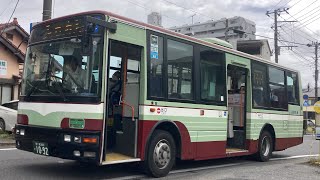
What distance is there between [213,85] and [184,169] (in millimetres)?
2191

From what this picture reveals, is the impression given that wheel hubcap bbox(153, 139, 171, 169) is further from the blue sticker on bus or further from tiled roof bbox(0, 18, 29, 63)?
tiled roof bbox(0, 18, 29, 63)

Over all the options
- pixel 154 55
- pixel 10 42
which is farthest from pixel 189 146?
pixel 10 42

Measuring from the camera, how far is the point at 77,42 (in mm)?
7484

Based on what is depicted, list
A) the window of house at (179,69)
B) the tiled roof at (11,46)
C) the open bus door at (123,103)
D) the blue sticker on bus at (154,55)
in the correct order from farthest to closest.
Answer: the tiled roof at (11,46) → the window of house at (179,69) → the blue sticker on bus at (154,55) → the open bus door at (123,103)

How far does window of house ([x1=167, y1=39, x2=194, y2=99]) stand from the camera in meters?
8.80

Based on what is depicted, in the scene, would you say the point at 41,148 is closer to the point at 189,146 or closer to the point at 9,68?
the point at 189,146

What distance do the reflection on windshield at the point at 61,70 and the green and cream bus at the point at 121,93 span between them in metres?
0.02

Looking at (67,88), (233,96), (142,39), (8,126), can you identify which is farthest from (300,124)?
(8,126)

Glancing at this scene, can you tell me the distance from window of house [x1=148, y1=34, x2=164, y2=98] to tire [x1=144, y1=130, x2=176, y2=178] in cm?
85

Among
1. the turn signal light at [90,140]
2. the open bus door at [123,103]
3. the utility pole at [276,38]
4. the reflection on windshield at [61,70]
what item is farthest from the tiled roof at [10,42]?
the utility pole at [276,38]

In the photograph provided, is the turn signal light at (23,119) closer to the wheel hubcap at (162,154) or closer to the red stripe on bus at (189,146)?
the red stripe on bus at (189,146)

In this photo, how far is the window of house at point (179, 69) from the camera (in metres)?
8.80

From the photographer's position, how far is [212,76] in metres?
10.3

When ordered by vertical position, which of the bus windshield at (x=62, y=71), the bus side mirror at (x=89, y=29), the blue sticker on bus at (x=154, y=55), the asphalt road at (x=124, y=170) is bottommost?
the asphalt road at (x=124, y=170)
